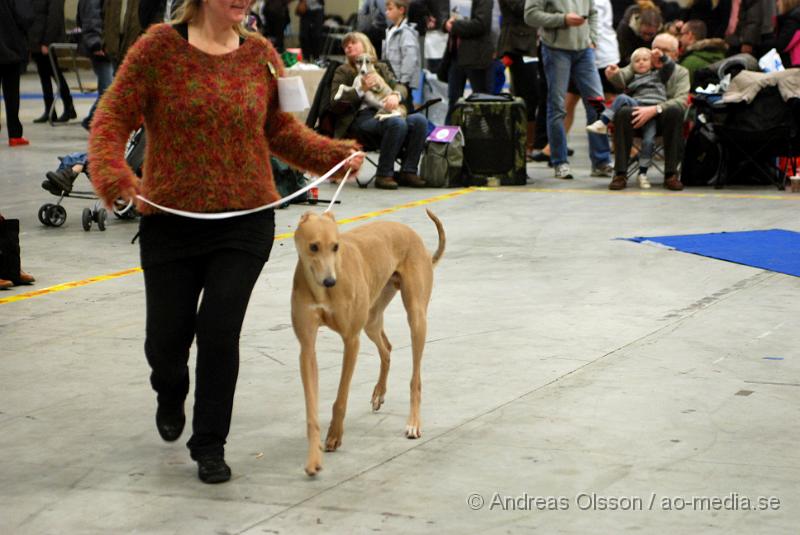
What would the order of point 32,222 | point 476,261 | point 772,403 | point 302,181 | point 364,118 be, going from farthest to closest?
point 364,118, point 302,181, point 32,222, point 476,261, point 772,403

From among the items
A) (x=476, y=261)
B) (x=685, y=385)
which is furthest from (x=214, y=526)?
(x=476, y=261)

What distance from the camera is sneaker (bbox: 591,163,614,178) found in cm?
1381

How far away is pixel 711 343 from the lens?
21.7ft

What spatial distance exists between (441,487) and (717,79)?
9723mm

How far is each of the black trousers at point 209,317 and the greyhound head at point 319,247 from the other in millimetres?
276

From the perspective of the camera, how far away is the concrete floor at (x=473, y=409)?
4281mm

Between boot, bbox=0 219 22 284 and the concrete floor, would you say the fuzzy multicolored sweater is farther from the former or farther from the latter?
boot, bbox=0 219 22 284

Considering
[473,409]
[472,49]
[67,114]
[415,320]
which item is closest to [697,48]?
[472,49]

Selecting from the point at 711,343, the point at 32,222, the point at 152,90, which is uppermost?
the point at 152,90

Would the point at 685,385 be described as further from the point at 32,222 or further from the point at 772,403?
the point at 32,222

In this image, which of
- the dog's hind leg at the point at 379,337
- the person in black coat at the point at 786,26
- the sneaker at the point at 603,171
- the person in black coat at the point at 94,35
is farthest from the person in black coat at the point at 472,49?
the dog's hind leg at the point at 379,337

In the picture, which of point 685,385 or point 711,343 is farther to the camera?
point 711,343

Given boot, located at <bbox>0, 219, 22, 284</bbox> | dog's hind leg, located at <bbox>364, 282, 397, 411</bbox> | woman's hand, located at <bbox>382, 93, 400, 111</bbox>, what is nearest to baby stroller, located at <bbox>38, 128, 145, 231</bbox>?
boot, located at <bbox>0, 219, 22, 284</bbox>

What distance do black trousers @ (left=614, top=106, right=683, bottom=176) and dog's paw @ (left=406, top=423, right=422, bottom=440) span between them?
26.1ft
